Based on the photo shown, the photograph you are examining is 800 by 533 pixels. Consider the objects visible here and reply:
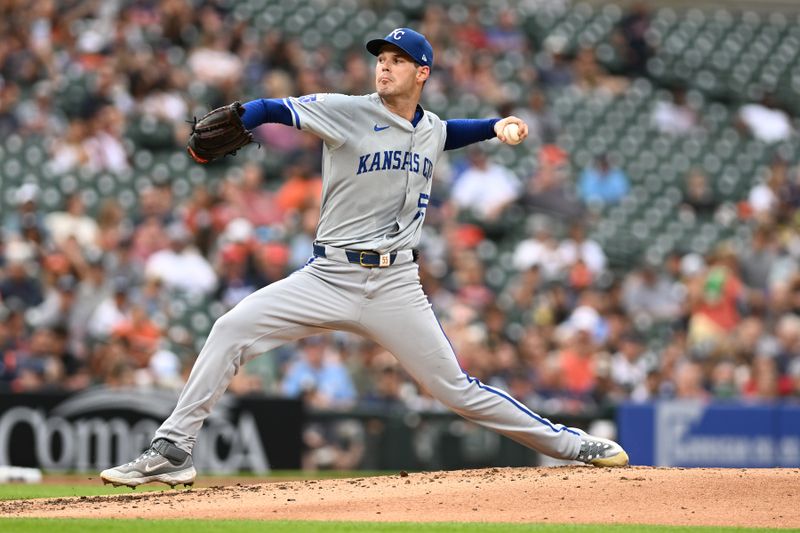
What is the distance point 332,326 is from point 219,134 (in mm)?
976

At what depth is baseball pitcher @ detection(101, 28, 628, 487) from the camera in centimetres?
567

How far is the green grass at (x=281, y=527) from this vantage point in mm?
5008

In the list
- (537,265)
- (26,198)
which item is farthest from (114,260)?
(537,265)

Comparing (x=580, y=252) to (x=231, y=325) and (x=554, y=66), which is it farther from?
(x=231, y=325)

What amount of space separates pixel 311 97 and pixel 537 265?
282 inches

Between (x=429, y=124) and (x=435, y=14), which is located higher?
(x=435, y=14)

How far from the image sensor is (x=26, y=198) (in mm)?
11359

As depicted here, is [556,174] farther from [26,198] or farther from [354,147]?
[354,147]

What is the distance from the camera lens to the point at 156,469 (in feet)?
18.6

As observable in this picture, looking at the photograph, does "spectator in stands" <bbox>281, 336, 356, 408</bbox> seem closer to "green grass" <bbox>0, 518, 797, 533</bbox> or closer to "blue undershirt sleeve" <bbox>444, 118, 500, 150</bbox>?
"blue undershirt sleeve" <bbox>444, 118, 500, 150</bbox>

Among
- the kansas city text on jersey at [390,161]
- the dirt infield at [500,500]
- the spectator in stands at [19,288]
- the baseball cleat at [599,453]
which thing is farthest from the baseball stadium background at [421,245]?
the kansas city text on jersey at [390,161]

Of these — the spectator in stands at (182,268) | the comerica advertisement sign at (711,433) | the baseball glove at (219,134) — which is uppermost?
the baseball glove at (219,134)

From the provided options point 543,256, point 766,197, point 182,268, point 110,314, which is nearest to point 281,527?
point 110,314

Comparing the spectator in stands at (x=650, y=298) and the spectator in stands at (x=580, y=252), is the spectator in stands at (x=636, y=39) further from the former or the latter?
the spectator in stands at (x=650, y=298)
